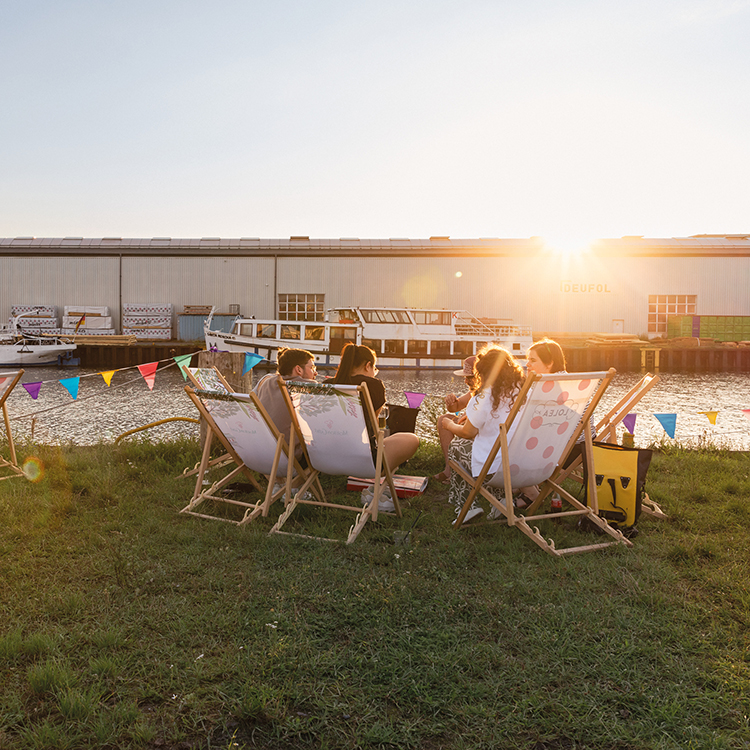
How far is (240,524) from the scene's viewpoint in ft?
12.9

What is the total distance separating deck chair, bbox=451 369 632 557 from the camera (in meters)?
3.60

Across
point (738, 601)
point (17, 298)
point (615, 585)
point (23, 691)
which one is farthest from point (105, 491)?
point (17, 298)

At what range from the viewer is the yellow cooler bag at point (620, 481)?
395 centimetres

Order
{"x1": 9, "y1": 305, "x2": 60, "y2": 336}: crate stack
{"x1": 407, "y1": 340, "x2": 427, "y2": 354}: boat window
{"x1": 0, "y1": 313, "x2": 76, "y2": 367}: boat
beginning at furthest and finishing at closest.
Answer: {"x1": 9, "y1": 305, "x2": 60, "y2": 336}: crate stack, {"x1": 0, "y1": 313, "x2": 76, "y2": 367}: boat, {"x1": 407, "y1": 340, "x2": 427, "y2": 354}: boat window

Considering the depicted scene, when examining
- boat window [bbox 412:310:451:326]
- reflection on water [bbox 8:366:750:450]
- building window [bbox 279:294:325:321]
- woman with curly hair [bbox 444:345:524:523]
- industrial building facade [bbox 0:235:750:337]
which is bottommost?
reflection on water [bbox 8:366:750:450]

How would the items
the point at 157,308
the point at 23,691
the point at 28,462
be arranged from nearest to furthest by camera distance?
the point at 23,691, the point at 28,462, the point at 157,308

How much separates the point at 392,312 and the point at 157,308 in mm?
13103

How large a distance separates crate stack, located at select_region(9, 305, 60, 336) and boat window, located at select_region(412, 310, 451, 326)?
1906 centimetres

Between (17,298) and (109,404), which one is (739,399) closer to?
(109,404)

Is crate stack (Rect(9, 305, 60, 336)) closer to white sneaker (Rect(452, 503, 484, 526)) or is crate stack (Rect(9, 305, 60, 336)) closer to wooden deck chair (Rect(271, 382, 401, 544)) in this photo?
wooden deck chair (Rect(271, 382, 401, 544))

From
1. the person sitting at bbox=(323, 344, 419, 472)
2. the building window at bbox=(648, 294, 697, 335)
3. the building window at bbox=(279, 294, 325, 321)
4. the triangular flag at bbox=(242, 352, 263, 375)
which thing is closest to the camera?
the person sitting at bbox=(323, 344, 419, 472)

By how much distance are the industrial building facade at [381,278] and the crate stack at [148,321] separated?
2.30 ft

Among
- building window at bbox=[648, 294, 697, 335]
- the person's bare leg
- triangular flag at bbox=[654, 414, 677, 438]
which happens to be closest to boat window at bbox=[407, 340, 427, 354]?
building window at bbox=[648, 294, 697, 335]

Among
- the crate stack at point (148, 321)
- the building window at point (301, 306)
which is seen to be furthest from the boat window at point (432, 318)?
the crate stack at point (148, 321)
